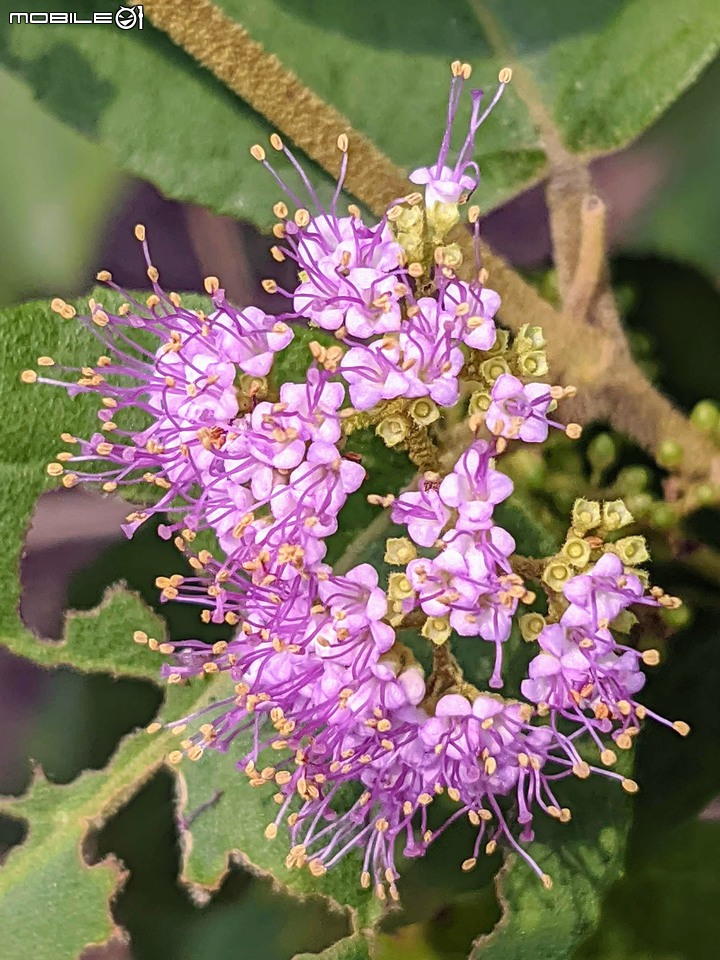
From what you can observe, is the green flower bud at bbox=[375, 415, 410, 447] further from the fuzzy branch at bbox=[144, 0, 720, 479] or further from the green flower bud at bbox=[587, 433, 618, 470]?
the green flower bud at bbox=[587, 433, 618, 470]

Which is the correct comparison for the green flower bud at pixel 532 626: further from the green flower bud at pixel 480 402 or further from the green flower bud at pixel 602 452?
the green flower bud at pixel 602 452

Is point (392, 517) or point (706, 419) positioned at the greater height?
point (706, 419)

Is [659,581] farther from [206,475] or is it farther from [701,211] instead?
[206,475]

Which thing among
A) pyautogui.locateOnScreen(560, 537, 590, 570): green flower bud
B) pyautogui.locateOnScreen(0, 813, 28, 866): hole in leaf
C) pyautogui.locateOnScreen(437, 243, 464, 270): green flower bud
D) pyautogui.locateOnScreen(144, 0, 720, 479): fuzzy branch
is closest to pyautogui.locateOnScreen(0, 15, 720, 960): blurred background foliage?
pyautogui.locateOnScreen(0, 813, 28, 866): hole in leaf

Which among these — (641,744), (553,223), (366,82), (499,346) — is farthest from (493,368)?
(641,744)

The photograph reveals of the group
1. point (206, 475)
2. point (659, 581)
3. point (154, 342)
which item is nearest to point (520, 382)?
point (206, 475)

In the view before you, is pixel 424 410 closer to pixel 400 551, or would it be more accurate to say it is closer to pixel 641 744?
pixel 400 551
